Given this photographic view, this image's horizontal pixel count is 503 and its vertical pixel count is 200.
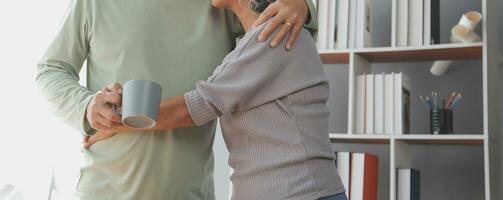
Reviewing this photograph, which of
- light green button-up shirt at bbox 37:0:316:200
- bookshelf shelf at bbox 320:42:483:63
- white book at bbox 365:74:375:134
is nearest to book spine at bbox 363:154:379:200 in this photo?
white book at bbox 365:74:375:134

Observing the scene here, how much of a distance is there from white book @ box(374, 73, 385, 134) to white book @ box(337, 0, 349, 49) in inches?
7.3

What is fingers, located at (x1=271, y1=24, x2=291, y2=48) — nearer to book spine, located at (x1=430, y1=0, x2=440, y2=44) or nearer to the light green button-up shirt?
the light green button-up shirt

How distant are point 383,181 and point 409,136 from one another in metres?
0.40

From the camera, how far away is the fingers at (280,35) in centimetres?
117

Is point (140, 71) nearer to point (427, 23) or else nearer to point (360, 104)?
point (360, 104)

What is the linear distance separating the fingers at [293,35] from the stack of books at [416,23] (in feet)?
4.13

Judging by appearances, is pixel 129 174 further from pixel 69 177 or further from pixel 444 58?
pixel 444 58

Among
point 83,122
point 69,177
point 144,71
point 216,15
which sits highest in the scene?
point 216,15

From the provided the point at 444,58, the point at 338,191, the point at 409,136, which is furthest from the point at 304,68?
the point at 444,58

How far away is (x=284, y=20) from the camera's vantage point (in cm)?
121

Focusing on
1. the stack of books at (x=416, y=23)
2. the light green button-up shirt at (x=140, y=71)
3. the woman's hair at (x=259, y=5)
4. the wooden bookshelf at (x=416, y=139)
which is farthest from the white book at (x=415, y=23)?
the woman's hair at (x=259, y=5)

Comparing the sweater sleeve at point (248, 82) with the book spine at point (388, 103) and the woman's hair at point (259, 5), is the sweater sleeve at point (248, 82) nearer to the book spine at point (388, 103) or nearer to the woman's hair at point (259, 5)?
the woman's hair at point (259, 5)

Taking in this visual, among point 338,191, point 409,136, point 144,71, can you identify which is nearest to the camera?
point 338,191

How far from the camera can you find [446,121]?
2322mm
